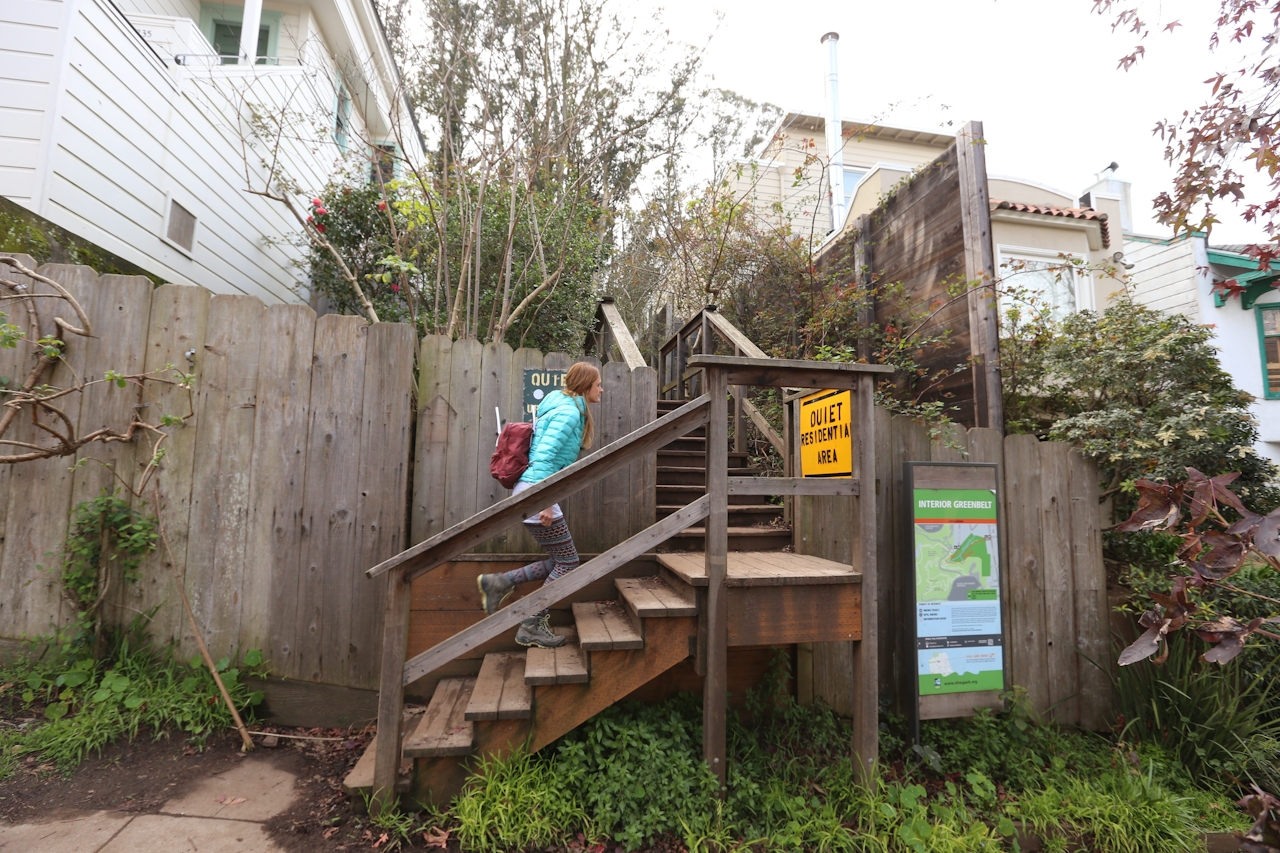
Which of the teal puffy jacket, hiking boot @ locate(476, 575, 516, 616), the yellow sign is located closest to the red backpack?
the teal puffy jacket

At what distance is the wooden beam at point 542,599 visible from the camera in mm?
2480

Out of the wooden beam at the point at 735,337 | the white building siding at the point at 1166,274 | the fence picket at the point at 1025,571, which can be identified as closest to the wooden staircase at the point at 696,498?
the wooden beam at the point at 735,337

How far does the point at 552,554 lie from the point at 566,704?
0.77 m

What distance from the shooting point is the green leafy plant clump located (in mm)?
2666

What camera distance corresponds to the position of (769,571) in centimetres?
289

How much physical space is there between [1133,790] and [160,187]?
8.14 metres

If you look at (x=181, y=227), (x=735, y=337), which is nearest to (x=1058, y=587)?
(x=735, y=337)

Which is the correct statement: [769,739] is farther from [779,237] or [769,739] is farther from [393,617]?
[779,237]

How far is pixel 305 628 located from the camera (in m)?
3.27

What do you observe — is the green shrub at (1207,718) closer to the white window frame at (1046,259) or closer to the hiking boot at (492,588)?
the hiking boot at (492,588)

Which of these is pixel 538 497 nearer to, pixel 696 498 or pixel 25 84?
pixel 696 498

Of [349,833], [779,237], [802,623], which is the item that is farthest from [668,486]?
[779,237]

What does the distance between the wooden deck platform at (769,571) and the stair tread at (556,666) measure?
639mm

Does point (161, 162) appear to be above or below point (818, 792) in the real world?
above
